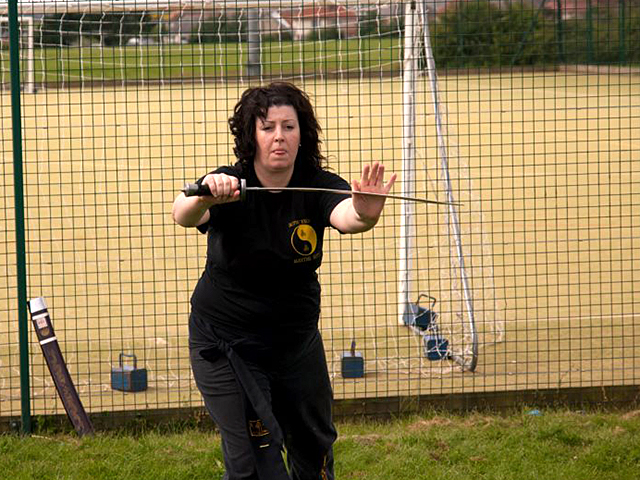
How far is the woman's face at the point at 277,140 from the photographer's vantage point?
4.10 m

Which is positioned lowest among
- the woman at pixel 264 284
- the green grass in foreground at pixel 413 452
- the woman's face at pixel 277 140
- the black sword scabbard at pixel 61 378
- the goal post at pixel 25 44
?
the green grass in foreground at pixel 413 452

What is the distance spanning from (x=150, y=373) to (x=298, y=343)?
295cm

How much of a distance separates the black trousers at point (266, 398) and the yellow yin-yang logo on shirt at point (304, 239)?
421 mm

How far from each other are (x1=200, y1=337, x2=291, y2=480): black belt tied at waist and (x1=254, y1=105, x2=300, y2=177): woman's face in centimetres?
73

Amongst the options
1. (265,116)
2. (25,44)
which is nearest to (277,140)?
(265,116)

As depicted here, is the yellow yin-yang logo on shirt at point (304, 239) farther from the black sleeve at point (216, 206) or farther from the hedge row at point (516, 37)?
A: the hedge row at point (516, 37)

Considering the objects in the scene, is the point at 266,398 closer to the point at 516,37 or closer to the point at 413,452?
the point at 413,452

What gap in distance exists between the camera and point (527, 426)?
20.1 ft

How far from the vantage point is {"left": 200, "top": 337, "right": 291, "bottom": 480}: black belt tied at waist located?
415 cm

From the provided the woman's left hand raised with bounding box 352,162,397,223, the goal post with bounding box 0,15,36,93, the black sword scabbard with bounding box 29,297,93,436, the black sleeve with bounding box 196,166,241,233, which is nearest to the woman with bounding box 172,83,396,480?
the black sleeve with bounding box 196,166,241,233

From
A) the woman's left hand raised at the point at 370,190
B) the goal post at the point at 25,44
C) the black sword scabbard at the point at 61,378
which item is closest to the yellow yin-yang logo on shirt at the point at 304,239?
the woman's left hand raised at the point at 370,190

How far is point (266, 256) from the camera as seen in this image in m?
4.07

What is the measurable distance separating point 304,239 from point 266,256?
0.56 ft

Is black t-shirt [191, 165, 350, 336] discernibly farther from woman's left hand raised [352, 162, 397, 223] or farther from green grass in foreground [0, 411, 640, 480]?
green grass in foreground [0, 411, 640, 480]
